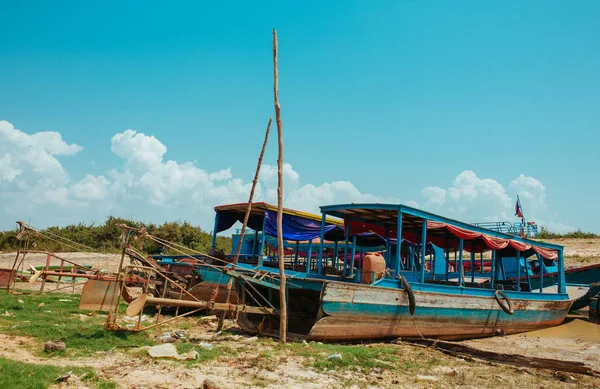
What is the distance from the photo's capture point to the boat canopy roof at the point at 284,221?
577 inches

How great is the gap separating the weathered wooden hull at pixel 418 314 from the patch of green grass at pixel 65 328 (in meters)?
3.61

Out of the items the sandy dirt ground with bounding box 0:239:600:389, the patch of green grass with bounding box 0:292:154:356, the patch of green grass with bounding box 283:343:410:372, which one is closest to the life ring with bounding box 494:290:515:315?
the sandy dirt ground with bounding box 0:239:600:389

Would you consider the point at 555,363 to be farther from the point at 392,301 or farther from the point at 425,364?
the point at 392,301

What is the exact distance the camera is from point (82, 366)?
648 centimetres

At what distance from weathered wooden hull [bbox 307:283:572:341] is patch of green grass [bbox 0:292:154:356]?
361cm

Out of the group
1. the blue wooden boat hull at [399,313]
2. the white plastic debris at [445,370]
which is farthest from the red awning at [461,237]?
the white plastic debris at [445,370]

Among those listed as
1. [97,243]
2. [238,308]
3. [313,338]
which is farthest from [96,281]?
[97,243]

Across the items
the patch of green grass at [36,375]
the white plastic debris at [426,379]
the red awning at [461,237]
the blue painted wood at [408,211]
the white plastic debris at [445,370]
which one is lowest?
the patch of green grass at [36,375]

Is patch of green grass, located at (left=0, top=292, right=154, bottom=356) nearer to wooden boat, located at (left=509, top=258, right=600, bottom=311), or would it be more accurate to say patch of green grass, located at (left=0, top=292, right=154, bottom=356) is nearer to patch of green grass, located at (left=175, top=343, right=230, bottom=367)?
patch of green grass, located at (left=175, top=343, right=230, bottom=367)

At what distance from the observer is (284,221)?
15133mm

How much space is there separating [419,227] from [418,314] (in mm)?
3406

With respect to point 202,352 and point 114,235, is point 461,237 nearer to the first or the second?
point 202,352

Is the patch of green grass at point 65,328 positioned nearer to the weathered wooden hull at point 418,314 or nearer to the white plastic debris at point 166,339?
the white plastic debris at point 166,339

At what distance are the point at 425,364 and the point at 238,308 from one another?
3622mm
